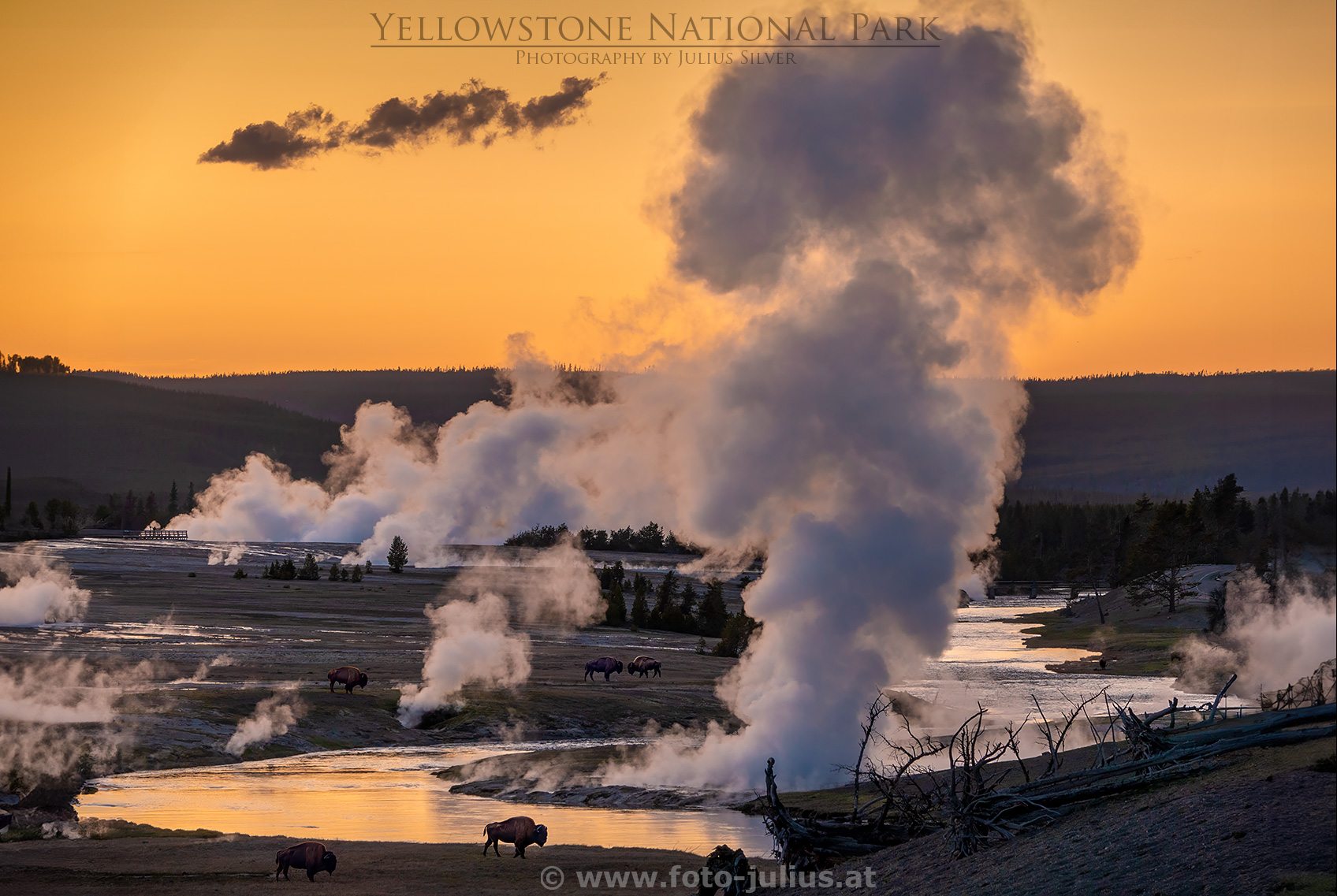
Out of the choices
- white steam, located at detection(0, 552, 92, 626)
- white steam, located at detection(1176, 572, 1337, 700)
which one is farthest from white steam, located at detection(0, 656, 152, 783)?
white steam, located at detection(1176, 572, 1337, 700)

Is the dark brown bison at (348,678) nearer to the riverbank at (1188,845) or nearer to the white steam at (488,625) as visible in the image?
the white steam at (488,625)

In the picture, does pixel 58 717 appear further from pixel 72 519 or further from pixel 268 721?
pixel 72 519

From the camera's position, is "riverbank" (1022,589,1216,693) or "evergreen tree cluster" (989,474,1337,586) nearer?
"evergreen tree cluster" (989,474,1337,586)

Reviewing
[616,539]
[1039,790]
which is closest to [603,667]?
[1039,790]

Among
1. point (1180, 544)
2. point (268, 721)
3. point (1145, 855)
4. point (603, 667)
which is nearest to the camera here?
point (1145, 855)

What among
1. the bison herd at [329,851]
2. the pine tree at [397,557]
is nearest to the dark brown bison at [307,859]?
the bison herd at [329,851]

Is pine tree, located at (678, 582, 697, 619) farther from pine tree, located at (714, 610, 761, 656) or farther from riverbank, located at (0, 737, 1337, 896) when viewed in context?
riverbank, located at (0, 737, 1337, 896)
